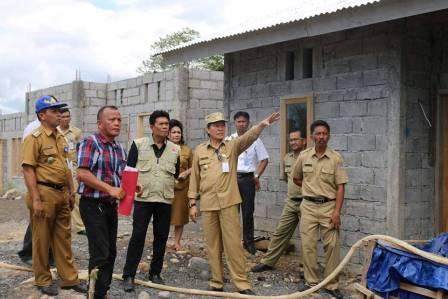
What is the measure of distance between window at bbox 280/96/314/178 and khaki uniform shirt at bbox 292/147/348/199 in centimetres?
128

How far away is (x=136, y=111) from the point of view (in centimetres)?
1241

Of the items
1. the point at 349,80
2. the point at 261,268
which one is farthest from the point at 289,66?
the point at 261,268

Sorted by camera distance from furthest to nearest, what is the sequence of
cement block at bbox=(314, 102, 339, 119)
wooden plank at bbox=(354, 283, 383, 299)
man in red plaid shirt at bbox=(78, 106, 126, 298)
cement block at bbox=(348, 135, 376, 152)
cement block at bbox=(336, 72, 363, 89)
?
1. cement block at bbox=(314, 102, 339, 119)
2. cement block at bbox=(336, 72, 363, 89)
3. cement block at bbox=(348, 135, 376, 152)
4. man in red plaid shirt at bbox=(78, 106, 126, 298)
5. wooden plank at bbox=(354, 283, 383, 299)

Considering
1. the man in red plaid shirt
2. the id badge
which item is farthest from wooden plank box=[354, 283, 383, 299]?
the man in red plaid shirt

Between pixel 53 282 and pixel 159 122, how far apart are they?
2.00m

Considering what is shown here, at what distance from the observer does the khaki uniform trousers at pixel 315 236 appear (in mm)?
5656

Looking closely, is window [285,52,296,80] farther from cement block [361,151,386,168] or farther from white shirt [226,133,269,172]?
cement block [361,151,386,168]

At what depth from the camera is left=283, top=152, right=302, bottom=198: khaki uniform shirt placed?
6344 millimetres

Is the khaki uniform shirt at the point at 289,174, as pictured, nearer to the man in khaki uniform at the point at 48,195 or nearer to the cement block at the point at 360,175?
the cement block at the point at 360,175

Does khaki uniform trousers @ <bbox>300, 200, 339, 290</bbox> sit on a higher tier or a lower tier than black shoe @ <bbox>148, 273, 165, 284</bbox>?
higher

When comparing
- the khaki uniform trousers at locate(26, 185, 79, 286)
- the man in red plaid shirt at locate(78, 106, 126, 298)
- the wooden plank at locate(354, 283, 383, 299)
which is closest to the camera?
the wooden plank at locate(354, 283, 383, 299)

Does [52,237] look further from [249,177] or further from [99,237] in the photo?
[249,177]

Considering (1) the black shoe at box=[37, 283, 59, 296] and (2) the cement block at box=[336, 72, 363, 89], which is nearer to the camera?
(1) the black shoe at box=[37, 283, 59, 296]

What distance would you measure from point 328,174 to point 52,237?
290cm
